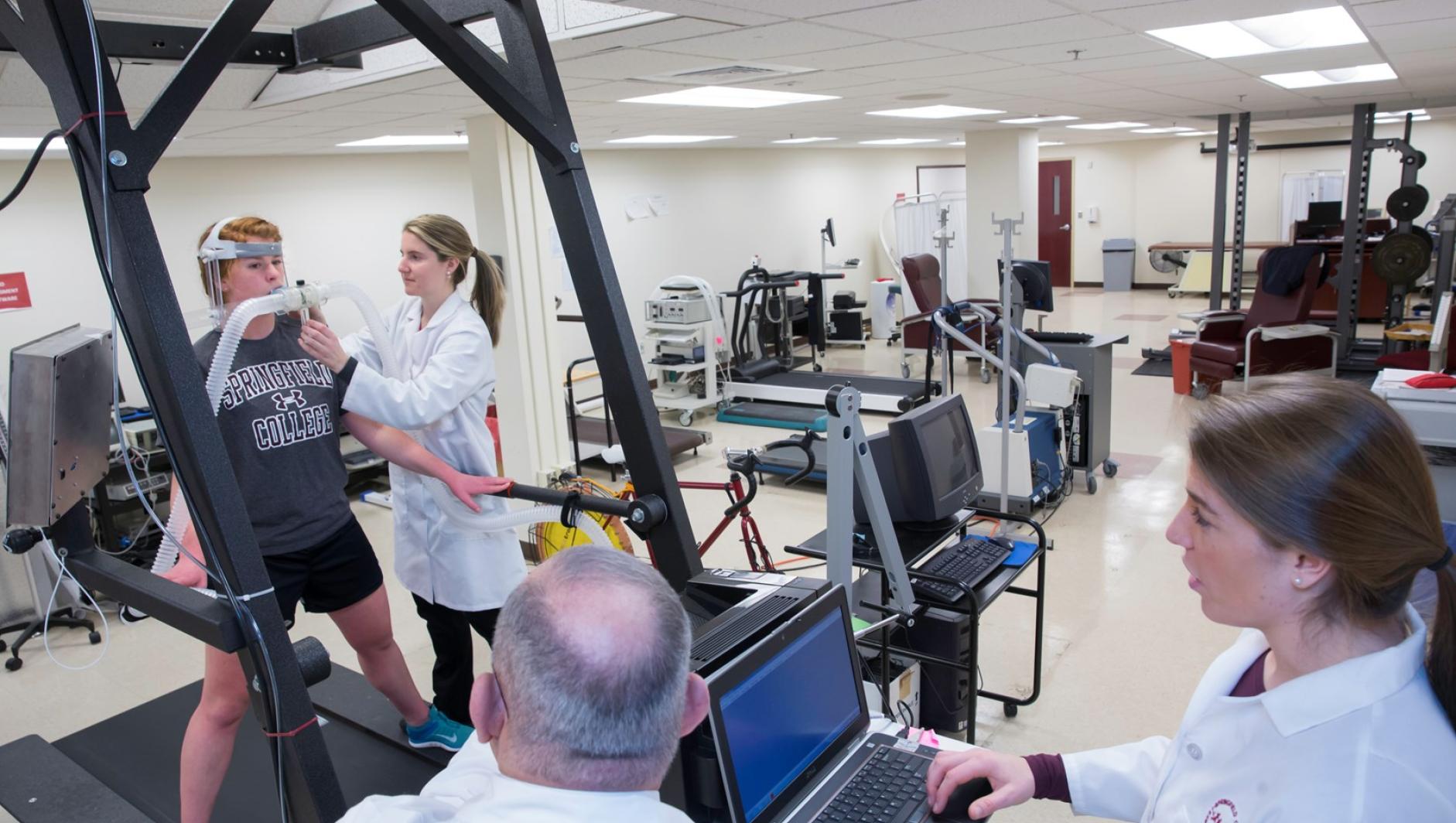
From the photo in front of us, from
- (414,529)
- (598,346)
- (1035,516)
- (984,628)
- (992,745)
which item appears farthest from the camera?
(1035,516)

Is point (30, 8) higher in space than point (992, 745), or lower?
higher

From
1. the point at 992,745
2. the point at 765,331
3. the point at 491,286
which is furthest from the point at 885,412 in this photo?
the point at 491,286

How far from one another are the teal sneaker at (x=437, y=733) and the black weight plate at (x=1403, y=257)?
27.7ft

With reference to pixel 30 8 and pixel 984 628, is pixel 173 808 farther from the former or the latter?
pixel 984 628

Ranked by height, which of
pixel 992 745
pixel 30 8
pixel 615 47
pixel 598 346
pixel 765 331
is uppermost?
pixel 615 47

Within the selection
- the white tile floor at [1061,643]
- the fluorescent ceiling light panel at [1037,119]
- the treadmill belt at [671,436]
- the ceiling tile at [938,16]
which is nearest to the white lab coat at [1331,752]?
the white tile floor at [1061,643]

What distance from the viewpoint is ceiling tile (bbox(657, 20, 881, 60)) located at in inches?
127

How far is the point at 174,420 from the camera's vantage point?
1385 mm

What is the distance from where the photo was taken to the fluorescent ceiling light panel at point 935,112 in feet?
22.2

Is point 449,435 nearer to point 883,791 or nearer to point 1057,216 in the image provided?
point 883,791

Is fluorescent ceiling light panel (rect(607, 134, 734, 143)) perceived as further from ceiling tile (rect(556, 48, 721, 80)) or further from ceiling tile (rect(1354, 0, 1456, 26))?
ceiling tile (rect(1354, 0, 1456, 26))

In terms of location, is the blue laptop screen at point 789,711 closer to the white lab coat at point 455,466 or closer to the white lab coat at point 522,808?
the white lab coat at point 522,808

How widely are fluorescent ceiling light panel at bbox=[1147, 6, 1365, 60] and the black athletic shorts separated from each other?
11.6 feet

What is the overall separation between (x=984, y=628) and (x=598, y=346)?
253 cm
